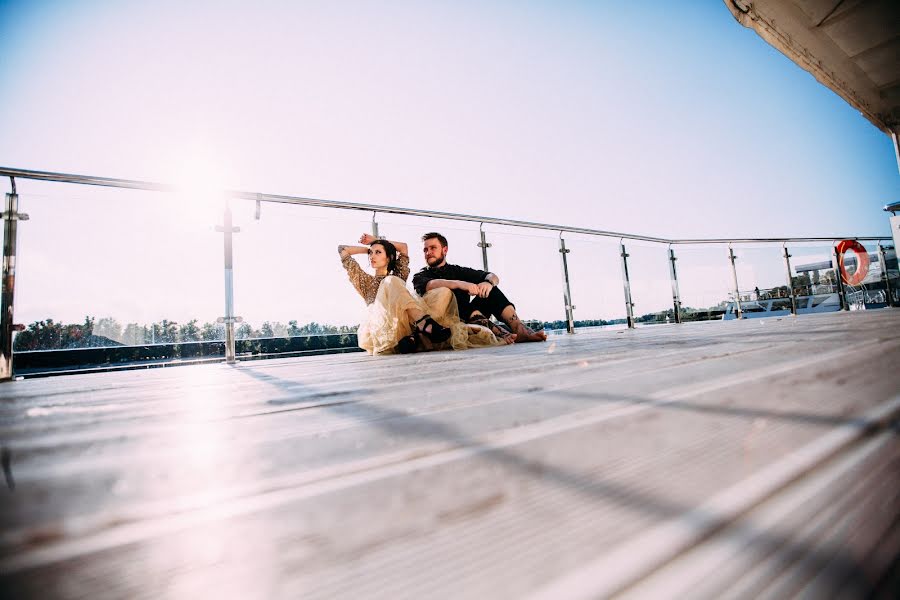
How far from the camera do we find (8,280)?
1.71 meters

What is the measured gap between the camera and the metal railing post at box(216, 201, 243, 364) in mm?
2182

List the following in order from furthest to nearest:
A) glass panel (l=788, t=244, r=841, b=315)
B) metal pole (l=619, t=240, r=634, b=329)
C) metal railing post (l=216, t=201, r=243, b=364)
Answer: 1. glass panel (l=788, t=244, r=841, b=315)
2. metal pole (l=619, t=240, r=634, b=329)
3. metal railing post (l=216, t=201, r=243, b=364)

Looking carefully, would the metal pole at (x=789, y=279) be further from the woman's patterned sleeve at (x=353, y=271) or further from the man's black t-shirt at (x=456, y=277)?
the woman's patterned sleeve at (x=353, y=271)

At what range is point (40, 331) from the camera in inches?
75.8

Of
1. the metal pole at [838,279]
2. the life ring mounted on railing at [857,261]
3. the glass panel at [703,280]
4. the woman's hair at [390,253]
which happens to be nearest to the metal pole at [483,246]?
the woman's hair at [390,253]

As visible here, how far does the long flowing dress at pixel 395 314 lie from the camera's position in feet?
7.04

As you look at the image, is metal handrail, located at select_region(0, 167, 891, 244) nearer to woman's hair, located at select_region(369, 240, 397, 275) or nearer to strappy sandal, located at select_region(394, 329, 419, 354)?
woman's hair, located at select_region(369, 240, 397, 275)

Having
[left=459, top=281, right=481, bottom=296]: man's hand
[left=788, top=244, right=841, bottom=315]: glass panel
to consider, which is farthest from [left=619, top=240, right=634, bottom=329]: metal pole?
[left=788, top=244, right=841, bottom=315]: glass panel

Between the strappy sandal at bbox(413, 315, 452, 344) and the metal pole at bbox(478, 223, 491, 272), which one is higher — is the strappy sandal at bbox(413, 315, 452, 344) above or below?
below

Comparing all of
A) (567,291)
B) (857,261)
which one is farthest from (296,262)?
(857,261)

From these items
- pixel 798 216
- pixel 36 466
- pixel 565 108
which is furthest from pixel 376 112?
pixel 798 216

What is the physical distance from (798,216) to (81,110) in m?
28.4

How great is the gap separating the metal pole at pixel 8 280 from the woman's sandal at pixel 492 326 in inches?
92.5

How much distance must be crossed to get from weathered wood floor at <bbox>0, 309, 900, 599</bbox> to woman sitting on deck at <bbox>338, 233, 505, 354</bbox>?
1697 millimetres
